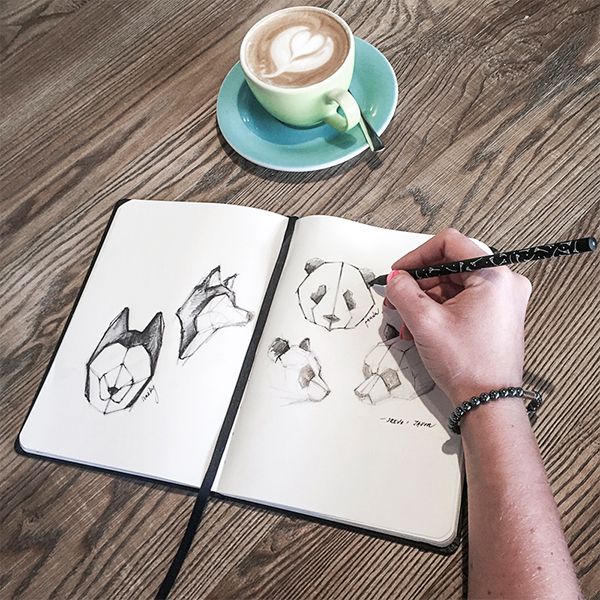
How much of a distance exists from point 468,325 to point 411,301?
0.06m

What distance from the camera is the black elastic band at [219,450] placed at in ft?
2.12

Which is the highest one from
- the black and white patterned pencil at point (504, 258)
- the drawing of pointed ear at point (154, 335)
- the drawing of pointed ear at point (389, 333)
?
the black and white patterned pencil at point (504, 258)

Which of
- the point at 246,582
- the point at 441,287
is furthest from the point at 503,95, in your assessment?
the point at 246,582

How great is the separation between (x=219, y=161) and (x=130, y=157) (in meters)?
0.13

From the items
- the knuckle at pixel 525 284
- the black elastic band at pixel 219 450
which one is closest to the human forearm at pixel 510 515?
the knuckle at pixel 525 284

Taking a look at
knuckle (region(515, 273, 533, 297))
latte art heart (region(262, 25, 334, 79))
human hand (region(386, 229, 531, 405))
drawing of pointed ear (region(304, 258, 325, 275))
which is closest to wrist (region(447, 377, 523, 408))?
human hand (region(386, 229, 531, 405))

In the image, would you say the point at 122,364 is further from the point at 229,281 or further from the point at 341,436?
the point at 341,436

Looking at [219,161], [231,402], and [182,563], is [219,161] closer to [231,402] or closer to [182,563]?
[231,402]

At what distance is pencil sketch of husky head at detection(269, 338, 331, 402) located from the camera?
2.24 feet

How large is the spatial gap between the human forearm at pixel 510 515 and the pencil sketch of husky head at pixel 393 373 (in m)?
0.07

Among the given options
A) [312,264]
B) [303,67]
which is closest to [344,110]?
[303,67]

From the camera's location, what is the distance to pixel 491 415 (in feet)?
1.98

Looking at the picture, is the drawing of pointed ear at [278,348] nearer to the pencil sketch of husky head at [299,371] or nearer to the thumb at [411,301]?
the pencil sketch of husky head at [299,371]

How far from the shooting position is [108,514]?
68cm
